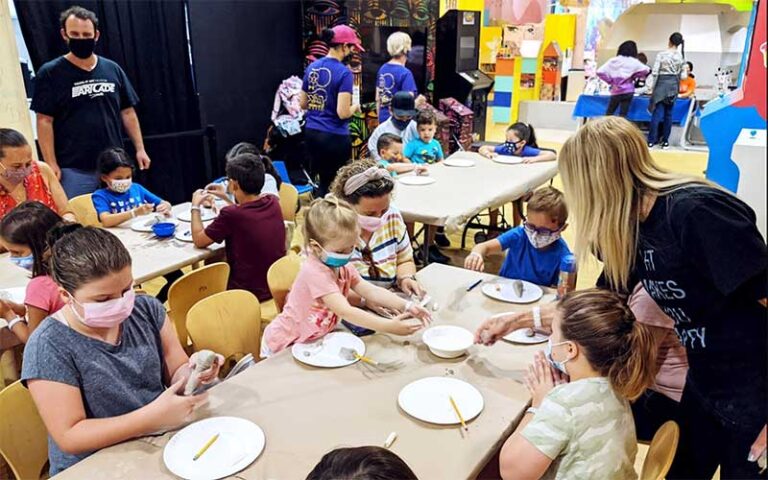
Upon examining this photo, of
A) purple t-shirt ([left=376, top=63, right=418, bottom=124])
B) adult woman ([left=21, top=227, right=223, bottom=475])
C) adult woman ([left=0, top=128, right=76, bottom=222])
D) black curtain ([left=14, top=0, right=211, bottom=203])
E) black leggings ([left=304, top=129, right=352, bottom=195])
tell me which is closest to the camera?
adult woman ([left=21, top=227, right=223, bottom=475])

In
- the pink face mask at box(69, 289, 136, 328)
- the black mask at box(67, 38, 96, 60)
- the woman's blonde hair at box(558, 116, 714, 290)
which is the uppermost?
the black mask at box(67, 38, 96, 60)

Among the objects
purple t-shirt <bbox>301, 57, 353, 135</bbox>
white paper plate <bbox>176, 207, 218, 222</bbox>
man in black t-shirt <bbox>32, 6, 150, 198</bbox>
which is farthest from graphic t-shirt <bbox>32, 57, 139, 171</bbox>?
purple t-shirt <bbox>301, 57, 353, 135</bbox>

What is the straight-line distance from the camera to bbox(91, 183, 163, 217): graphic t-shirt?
3.36 m

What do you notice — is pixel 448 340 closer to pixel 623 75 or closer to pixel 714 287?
pixel 714 287

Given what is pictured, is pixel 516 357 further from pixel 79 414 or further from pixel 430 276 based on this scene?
pixel 79 414

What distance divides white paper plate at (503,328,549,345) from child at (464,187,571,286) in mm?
617

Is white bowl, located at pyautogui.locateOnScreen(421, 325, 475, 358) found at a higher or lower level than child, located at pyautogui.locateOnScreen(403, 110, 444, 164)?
lower

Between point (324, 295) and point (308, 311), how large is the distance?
97 millimetres

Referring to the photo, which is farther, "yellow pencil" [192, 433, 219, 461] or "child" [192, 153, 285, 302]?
"child" [192, 153, 285, 302]

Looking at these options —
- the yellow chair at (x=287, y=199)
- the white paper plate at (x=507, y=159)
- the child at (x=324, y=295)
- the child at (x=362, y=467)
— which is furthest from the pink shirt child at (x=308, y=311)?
the white paper plate at (x=507, y=159)

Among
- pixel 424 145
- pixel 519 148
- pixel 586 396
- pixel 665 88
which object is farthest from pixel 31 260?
pixel 665 88

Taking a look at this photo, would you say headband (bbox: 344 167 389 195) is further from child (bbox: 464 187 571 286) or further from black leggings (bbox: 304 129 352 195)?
black leggings (bbox: 304 129 352 195)

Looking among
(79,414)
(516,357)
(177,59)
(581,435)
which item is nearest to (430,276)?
(516,357)

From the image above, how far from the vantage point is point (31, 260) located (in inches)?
91.5
